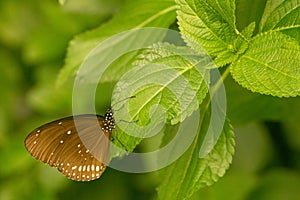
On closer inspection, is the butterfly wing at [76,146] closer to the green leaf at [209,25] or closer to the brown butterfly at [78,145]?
the brown butterfly at [78,145]

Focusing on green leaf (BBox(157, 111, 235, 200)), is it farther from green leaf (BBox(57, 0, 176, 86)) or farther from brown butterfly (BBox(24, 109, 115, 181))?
green leaf (BBox(57, 0, 176, 86))

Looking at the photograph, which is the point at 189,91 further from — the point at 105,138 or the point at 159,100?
the point at 105,138

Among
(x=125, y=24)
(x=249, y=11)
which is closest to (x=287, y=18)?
(x=249, y=11)

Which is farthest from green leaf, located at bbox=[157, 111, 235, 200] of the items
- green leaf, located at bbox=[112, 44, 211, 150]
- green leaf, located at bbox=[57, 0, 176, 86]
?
green leaf, located at bbox=[57, 0, 176, 86]

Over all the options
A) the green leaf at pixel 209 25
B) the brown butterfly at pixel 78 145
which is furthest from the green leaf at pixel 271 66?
the brown butterfly at pixel 78 145

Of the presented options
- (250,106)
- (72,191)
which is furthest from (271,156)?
(72,191)

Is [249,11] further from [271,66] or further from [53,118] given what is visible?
[53,118]
